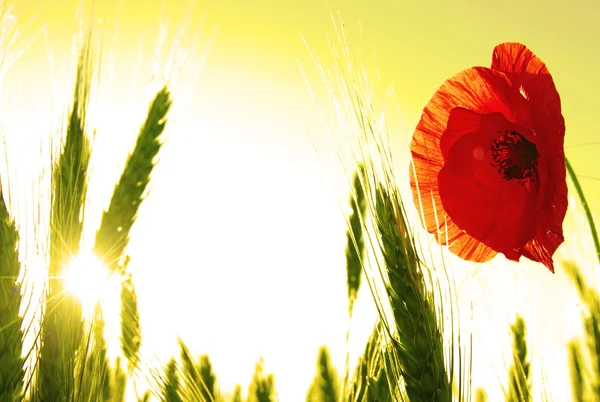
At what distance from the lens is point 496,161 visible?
1206 millimetres

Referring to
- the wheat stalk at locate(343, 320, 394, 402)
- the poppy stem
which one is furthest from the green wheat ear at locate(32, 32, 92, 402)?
the poppy stem

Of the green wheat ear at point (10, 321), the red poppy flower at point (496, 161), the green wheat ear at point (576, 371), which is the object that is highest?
the red poppy flower at point (496, 161)

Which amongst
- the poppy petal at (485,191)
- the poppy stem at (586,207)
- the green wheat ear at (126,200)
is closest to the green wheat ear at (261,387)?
the green wheat ear at (126,200)

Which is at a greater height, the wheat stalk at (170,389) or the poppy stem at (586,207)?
the poppy stem at (586,207)

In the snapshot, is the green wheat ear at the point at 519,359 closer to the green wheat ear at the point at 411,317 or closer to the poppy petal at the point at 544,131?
the poppy petal at the point at 544,131

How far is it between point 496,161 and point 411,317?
500 millimetres

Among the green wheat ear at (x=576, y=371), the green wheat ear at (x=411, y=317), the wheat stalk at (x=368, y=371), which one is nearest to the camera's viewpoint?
the green wheat ear at (x=411, y=317)

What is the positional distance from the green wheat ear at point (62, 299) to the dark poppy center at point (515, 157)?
833 millimetres

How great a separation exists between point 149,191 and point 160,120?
191 mm

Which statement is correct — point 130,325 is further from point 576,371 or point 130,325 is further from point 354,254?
point 576,371

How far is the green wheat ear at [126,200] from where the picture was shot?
1.40 metres

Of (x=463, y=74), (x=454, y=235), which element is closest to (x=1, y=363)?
(x=454, y=235)

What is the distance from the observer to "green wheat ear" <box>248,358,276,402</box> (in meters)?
1.42

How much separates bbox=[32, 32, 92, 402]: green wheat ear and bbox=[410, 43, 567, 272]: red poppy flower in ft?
2.20
